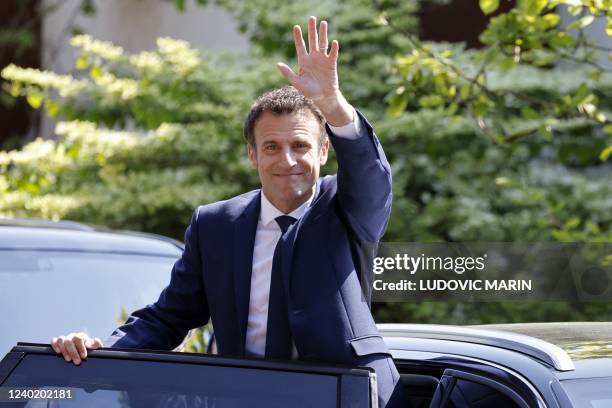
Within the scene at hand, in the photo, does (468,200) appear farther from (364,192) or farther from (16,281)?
(364,192)

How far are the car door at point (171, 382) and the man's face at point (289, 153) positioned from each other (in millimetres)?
569

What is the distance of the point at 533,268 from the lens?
680 cm

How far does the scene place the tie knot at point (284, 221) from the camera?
9.86 feet

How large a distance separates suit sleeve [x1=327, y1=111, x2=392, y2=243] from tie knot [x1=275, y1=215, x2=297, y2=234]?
0.66 feet

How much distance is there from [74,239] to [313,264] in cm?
223

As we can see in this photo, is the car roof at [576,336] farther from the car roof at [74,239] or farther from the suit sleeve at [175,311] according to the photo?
the car roof at [74,239]

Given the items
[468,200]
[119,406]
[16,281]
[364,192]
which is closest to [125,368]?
[119,406]

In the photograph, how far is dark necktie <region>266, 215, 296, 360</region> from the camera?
2891 millimetres

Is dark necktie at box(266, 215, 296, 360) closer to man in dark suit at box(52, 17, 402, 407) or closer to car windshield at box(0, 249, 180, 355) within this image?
man in dark suit at box(52, 17, 402, 407)

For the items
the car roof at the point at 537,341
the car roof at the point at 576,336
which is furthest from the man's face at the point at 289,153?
the car roof at the point at 576,336

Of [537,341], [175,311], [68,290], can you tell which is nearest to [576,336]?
[537,341]

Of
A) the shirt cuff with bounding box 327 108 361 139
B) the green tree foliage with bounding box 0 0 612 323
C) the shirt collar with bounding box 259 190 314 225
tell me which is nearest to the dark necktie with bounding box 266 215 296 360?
the shirt collar with bounding box 259 190 314 225

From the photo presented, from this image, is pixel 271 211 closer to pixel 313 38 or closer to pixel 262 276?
pixel 262 276

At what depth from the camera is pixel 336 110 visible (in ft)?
8.93
